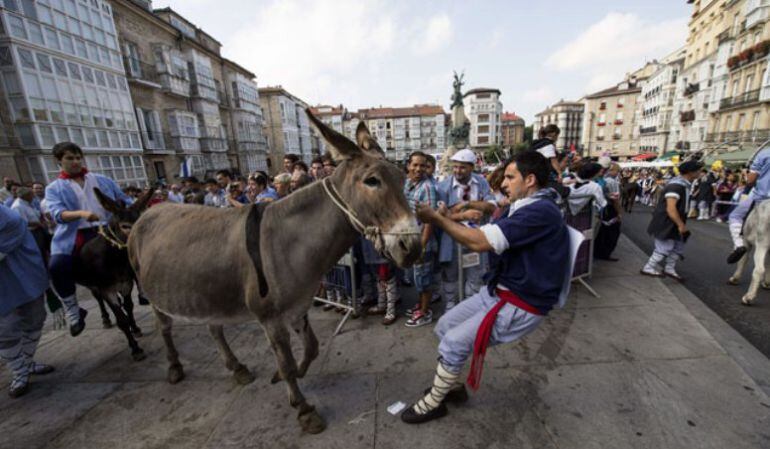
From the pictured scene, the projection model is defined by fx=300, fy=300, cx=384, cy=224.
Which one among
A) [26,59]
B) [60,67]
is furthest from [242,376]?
[60,67]

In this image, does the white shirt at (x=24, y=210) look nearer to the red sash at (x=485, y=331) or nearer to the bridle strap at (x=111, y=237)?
the bridle strap at (x=111, y=237)

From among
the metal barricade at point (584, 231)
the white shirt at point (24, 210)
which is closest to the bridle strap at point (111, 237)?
the white shirt at point (24, 210)

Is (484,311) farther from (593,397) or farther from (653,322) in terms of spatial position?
(653,322)

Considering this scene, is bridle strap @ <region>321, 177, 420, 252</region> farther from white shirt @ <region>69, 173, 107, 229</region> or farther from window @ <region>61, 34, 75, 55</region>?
window @ <region>61, 34, 75, 55</region>

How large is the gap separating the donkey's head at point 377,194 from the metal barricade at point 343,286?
242 centimetres

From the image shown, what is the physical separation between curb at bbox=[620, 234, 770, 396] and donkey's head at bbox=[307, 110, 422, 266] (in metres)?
3.87

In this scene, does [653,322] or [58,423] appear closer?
[58,423]

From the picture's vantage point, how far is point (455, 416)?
2801 mm

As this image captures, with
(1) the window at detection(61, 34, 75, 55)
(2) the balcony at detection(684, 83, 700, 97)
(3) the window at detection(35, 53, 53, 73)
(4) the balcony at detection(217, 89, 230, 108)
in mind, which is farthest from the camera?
(2) the balcony at detection(684, 83, 700, 97)

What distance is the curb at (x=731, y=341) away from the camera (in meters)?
3.11

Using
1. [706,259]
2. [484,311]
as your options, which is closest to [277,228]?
[484,311]

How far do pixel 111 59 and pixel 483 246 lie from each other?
27.0m

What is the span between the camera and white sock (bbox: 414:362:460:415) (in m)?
2.53

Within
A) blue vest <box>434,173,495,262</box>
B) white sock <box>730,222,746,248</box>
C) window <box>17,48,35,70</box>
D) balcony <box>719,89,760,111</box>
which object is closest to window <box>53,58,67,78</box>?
window <box>17,48,35,70</box>
